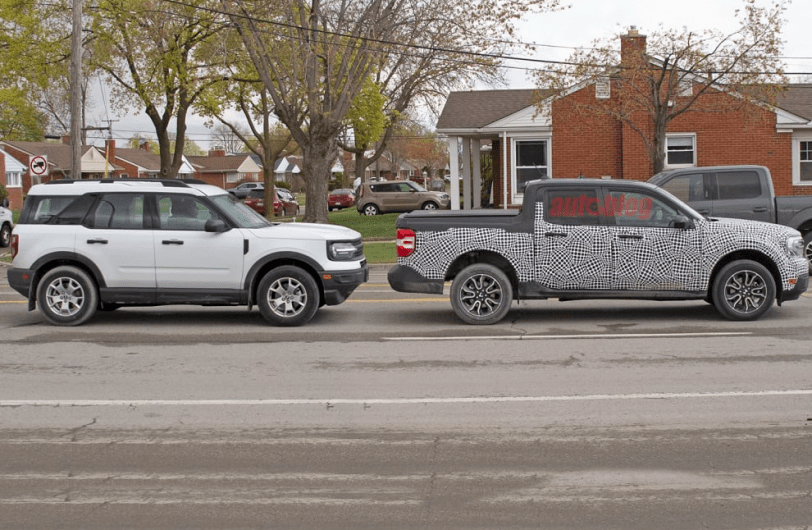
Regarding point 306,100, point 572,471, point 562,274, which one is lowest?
point 572,471

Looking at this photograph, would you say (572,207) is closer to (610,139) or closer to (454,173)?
(454,173)

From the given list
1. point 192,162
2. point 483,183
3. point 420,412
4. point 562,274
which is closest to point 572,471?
point 420,412

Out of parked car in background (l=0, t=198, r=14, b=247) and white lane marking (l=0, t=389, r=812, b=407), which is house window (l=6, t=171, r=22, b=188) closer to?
parked car in background (l=0, t=198, r=14, b=247)

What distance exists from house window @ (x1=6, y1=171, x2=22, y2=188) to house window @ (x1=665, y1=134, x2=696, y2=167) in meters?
52.8

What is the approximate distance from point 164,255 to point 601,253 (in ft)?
17.5

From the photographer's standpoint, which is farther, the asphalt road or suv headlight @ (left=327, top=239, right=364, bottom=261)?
suv headlight @ (left=327, top=239, right=364, bottom=261)

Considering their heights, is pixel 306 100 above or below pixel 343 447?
above

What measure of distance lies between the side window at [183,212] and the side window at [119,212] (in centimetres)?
29

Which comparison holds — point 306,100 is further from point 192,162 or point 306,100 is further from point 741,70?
point 192,162

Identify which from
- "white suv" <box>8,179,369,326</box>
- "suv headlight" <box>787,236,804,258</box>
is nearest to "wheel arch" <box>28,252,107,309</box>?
"white suv" <box>8,179,369,326</box>

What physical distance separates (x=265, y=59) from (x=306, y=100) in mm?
1686

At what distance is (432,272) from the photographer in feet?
39.5

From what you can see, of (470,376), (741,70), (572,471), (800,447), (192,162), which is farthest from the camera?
(192,162)

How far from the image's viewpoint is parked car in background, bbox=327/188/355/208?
195ft
